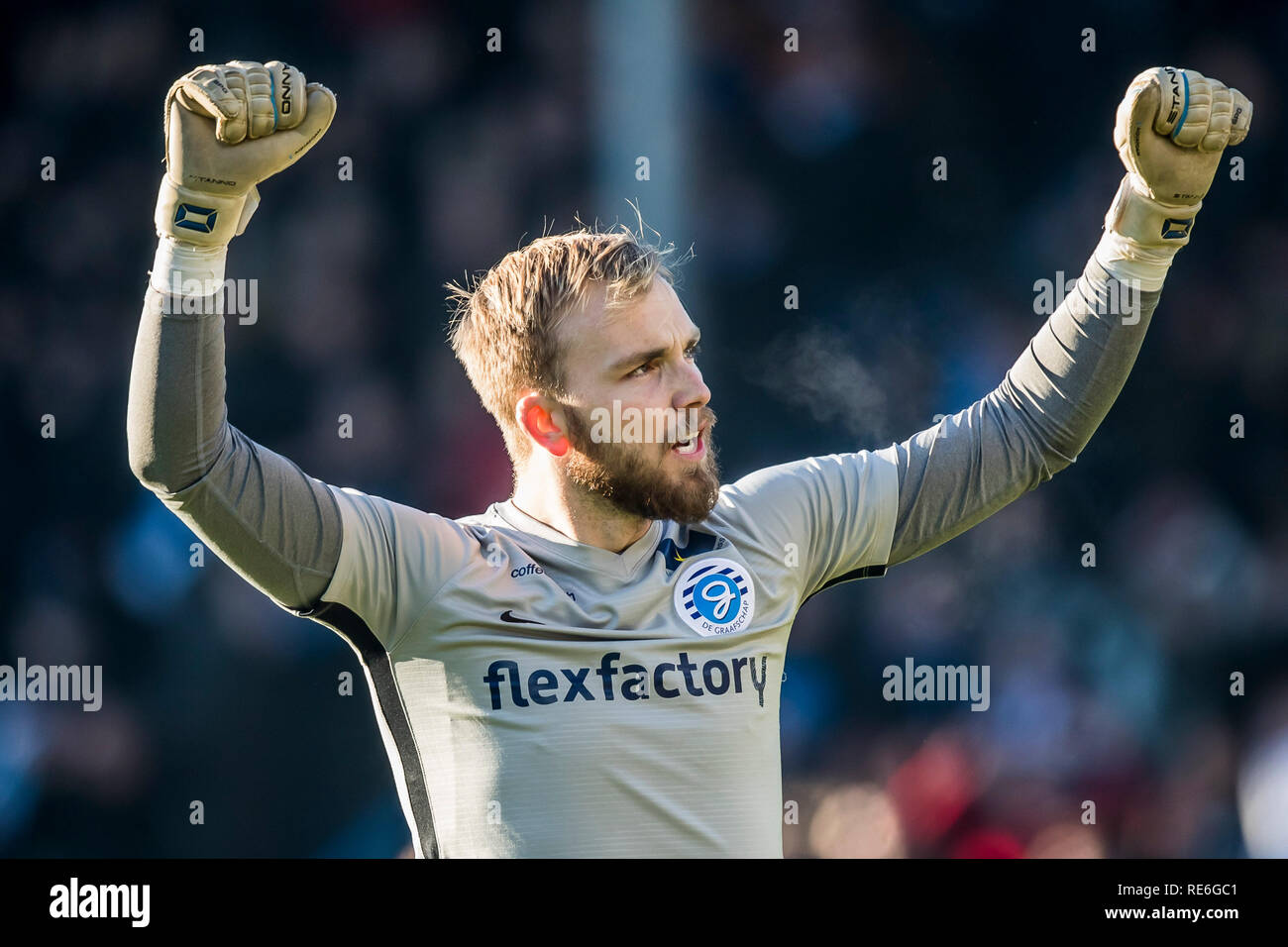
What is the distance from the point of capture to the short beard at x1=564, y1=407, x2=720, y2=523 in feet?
7.22

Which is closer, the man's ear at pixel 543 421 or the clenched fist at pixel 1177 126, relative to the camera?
the clenched fist at pixel 1177 126

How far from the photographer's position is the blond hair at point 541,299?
2289 millimetres

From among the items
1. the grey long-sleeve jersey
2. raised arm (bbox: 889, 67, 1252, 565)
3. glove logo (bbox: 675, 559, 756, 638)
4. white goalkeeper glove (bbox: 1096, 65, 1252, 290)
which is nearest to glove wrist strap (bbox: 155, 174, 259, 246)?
the grey long-sleeve jersey

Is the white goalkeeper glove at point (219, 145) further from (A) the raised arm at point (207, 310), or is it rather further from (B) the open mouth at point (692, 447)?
(B) the open mouth at point (692, 447)

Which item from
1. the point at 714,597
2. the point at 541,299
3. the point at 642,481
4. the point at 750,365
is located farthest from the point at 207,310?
the point at 750,365

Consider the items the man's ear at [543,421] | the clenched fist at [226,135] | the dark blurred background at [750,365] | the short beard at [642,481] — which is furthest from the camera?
the dark blurred background at [750,365]

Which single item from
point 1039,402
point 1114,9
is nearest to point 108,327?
point 1039,402

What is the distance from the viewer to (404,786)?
2.13m

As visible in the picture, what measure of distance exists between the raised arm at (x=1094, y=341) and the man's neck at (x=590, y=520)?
48 cm

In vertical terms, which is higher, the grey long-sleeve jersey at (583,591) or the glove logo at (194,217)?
the glove logo at (194,217)

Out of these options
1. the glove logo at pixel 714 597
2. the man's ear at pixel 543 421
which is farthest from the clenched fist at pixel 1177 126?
the man's ear at pixel 543 421

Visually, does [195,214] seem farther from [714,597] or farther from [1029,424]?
[1029,424]

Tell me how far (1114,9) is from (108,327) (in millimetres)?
3476

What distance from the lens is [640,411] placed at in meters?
2.23
